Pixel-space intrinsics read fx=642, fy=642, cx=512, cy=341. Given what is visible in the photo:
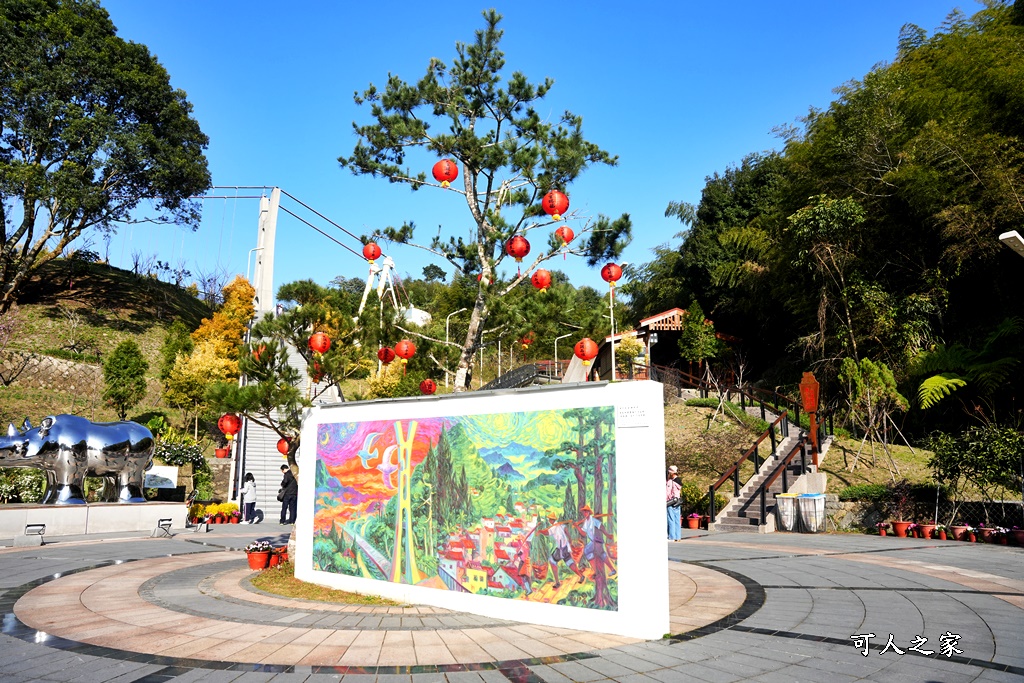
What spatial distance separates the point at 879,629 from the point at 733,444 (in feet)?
47.8

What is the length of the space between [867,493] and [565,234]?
9.76 meters

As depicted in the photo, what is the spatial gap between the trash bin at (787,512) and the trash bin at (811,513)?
153 mm

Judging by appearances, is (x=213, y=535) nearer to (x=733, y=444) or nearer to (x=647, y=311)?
(x=733, y=444)

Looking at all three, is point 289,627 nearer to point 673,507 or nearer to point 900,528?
point 673,507

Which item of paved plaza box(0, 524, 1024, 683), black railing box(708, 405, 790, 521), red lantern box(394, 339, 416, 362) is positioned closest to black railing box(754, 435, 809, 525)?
black railing box(708, 405, 790, 521)

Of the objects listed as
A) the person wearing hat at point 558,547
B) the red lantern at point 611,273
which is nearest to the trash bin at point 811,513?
the red lantern at point 611,273

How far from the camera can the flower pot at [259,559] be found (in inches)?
376

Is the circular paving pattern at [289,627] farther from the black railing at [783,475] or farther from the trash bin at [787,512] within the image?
the trash bin at [787,512]

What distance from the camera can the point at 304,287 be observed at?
30.8ft

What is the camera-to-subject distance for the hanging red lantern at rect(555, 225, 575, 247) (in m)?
11.3

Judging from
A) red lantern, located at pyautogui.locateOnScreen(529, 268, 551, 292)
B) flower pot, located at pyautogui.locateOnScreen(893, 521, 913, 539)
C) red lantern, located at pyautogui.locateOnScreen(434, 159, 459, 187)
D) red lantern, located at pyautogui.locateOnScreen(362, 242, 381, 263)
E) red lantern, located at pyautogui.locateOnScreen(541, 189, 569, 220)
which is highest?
red lantern, located at pyautogui.locateOnScreen(434, 159, 459, 187)

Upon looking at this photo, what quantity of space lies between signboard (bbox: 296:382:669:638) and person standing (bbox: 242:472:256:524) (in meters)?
10.3

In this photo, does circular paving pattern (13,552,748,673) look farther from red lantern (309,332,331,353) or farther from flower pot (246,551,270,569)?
red lantern (309,332,331,353)

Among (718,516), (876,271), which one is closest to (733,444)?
(718,516)
